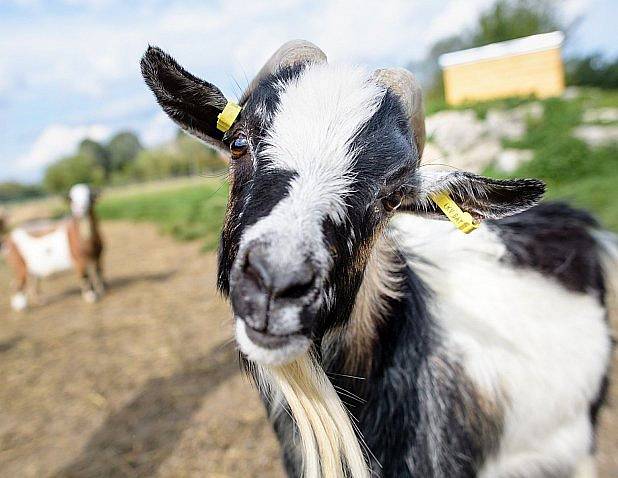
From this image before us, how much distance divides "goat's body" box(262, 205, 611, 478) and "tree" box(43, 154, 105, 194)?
47793 millimetres

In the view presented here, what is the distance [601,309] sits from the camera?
9.82 feet

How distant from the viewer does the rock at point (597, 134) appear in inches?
427

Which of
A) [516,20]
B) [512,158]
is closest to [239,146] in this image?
[512,158]

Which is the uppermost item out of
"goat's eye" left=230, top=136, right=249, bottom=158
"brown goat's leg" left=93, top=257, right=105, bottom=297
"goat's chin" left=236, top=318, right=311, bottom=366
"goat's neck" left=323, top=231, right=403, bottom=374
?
"goat's eye" left=230, top=136, right=249, bottom=158

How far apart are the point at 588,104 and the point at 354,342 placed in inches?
492

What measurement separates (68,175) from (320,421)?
51219 mm

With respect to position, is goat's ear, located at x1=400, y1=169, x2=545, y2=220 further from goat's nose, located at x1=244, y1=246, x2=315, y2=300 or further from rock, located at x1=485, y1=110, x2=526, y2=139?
rock, located at x1=485, y1=110, x2=526, y2=139

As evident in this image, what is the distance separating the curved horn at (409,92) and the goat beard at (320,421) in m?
1.09

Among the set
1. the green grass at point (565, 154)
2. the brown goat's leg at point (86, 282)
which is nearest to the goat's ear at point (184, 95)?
the brown goat's leg at point (86, 282)

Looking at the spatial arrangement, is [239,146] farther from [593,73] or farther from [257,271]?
[593,73]

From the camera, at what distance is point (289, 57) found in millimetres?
2123

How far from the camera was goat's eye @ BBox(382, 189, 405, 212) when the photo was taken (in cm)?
182

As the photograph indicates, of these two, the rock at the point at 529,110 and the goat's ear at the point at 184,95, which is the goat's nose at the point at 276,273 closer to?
the goat's ear at the point at 184,95

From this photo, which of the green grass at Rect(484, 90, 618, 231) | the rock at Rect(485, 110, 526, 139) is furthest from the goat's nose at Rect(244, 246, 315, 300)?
the rock at Rect(485, 110, 526, 139)
